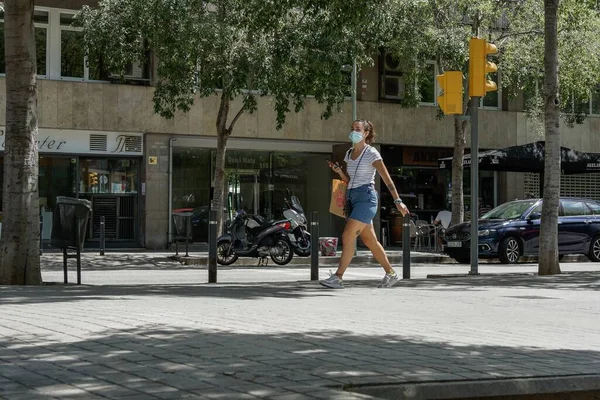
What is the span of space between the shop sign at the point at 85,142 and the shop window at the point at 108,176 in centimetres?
34

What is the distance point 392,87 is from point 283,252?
503 inches

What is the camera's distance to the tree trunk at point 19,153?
12336 millimetres

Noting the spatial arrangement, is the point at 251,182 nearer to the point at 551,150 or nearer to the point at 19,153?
the point at 551,150

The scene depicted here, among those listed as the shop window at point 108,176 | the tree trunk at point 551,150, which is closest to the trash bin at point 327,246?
the shop window at point 108,176

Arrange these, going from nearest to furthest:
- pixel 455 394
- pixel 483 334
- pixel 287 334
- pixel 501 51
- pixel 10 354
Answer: pixel 455 394 → pixel 10 354 → pixel 287 334 → pixel 483 334 → pixel 501 51

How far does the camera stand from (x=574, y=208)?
966 inches

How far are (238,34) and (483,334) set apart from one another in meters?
16.2

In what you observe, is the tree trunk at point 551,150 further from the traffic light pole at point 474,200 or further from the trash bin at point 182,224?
the trash bin at point 182,224

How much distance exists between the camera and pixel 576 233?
79.6ft

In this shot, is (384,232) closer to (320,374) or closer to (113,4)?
(113,4)

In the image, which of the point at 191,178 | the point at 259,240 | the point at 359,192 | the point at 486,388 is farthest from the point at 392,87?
the point at 486,388

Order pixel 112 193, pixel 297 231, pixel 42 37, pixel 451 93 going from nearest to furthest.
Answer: pixel 451 93 → pixel 297 231 → pixel 42 37 → pixel 112 193

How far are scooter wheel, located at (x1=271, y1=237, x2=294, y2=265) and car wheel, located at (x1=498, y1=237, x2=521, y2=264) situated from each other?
498 centimetres

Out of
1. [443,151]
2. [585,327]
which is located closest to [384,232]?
[443,151]
